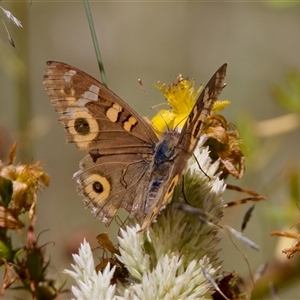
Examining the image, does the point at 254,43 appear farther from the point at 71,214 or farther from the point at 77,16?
the point at 71,214

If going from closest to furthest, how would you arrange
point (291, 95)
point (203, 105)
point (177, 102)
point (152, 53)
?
point (203, 105)
point (177, 102)
point (291, 95)
point (152, 53)

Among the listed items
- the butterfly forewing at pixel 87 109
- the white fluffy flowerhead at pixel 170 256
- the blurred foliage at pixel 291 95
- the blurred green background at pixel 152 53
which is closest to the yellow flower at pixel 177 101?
the butterfly forewing at pixel 87 109

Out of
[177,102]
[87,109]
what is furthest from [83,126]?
[177,102]

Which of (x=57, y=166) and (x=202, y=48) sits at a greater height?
(x=202, y=48)

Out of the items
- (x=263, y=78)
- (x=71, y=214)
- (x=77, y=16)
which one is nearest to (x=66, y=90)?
(x=71, y=214)

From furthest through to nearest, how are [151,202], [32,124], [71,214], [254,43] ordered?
1. [254,43]
2. [71,214]
3. [32,124]
4. [151,202]

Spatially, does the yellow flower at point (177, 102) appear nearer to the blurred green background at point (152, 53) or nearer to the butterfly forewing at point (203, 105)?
the butterfly forewing at point (203, 105)

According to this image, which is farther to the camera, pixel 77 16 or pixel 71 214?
pixel 77 16

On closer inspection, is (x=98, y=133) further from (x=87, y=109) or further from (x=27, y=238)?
(x=27, y=238)

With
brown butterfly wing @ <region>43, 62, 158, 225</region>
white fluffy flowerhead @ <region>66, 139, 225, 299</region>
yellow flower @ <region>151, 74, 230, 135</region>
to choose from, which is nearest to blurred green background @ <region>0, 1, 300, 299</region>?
yellow flower @ <region>151, 74, 230, 135</region>
